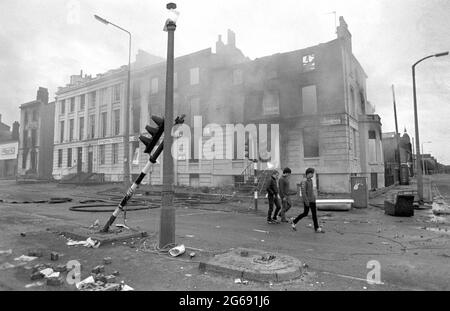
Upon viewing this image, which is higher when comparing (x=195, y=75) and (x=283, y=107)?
(x=195, y=75)

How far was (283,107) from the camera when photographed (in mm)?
15930

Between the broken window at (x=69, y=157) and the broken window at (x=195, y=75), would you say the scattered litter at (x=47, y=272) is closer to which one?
the broken window at (x=195, y=75)

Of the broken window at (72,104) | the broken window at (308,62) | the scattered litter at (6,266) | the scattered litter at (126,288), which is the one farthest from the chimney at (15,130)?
the scattered litter at (126,288)

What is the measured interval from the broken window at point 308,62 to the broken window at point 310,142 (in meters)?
2.99

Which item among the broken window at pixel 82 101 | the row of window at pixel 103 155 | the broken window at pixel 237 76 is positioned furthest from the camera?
the broken window at pixel 82 101

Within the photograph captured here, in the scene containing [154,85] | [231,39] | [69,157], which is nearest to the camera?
[231,39]

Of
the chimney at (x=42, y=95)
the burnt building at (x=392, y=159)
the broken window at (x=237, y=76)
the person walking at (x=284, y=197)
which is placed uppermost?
the chimney at (x=42, y=95)

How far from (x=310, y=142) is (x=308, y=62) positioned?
13.0 ft

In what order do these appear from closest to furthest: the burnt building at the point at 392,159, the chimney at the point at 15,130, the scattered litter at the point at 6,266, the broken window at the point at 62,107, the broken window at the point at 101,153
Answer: the scattered litter at the point at 6,266 < the burnt building at the point at 392,159 < the broken window at the point at 101,153 < the broken window at the point at 62,107 < the chimney at the point at 15,130

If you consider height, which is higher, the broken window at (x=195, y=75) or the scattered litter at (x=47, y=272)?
the broken window at (x=195, y=75)

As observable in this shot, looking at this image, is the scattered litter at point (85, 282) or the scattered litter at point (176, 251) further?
the scattered litter at point (176, 251)

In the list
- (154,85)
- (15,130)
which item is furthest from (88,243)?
(15,130)

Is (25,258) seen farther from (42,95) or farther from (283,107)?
(42,95)

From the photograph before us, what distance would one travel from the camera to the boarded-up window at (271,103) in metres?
16.2
